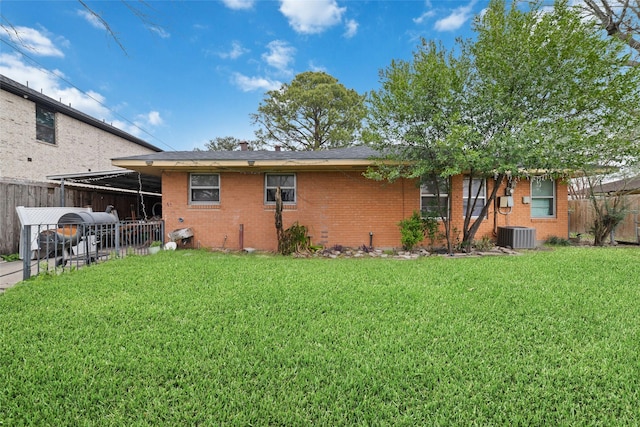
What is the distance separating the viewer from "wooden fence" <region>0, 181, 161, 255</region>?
7.42 m

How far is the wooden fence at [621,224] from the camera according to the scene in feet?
32.6

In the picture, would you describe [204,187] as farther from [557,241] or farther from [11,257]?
[557,241]

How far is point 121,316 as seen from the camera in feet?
10.6

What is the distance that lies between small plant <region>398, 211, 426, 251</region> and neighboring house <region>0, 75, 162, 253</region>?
9573mm

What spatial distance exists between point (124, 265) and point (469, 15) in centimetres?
1051

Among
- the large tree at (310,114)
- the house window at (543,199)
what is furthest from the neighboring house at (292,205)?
the large tree at (310,114)

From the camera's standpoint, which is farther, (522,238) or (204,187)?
(204,187)

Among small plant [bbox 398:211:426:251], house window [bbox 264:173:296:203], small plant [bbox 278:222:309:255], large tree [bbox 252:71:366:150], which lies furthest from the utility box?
large tree [bbox 252:71:366:150]

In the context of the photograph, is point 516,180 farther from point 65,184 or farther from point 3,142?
point 3,142

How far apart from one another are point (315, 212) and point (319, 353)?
643 cm

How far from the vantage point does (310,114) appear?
21781 mm

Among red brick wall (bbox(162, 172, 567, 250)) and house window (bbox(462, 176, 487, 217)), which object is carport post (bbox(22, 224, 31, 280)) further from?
house window (bbox(462, 176, 487, 217))

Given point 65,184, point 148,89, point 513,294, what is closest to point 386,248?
point 513,294

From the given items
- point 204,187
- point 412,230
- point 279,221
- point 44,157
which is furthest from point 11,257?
point 412,230
